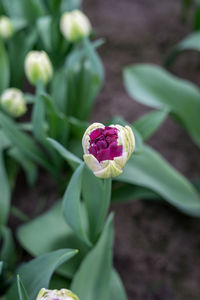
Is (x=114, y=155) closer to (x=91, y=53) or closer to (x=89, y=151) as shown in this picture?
(x=89, y=151)

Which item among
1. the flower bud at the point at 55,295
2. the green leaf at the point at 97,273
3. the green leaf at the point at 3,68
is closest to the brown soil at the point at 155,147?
the green leaf at the point at 97,273

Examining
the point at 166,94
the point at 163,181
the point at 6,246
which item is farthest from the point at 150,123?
the point at 6,246

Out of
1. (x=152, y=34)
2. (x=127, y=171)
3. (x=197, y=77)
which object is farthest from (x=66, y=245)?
(x=152, y=34)

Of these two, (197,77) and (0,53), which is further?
(197,77)

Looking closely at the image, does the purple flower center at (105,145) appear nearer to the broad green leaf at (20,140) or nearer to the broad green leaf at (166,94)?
Result: the broad green leaf at (20,140)

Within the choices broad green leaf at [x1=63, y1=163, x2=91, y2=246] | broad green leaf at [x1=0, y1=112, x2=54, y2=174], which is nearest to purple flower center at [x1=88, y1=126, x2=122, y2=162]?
broad green leaf at [x1=63, y1=163, x2=91, y2=246]

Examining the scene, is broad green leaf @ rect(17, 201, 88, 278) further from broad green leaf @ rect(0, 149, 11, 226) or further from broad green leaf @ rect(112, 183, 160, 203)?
broad green leaf @ rect(112, 183, 160, 203)
